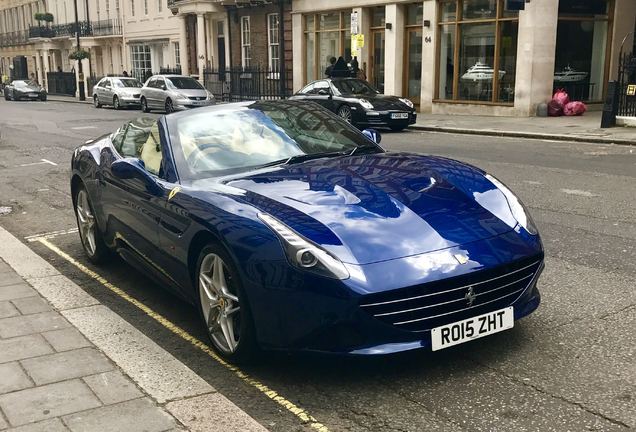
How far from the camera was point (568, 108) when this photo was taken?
2011 centimetres

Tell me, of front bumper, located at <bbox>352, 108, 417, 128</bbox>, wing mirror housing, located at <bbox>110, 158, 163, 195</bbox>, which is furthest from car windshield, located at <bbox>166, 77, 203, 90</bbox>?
wing mirror housing, located at <bbox>110, 158, 163, 195</bbox>

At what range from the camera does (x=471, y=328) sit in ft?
11.6

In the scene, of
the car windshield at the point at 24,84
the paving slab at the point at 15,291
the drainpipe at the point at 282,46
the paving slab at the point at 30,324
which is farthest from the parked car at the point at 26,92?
the paving slab at the point at 30,324

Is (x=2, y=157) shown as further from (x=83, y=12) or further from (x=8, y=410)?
(x=83, y=12)

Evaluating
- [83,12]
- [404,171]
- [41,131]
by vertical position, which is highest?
[83,12]

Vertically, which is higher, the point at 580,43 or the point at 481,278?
the point at 580,43

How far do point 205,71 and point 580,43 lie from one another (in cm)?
2043

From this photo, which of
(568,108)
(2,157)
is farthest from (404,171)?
(568,108)

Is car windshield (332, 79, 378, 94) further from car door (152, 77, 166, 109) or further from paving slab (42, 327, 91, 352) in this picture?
paving slab (42, 327, 91, 352)

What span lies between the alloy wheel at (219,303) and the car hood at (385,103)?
14.5m

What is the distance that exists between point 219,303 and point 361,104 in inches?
580

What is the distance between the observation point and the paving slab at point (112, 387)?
346cm

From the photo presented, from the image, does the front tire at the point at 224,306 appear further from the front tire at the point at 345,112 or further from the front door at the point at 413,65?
the front door at the point at 413,65

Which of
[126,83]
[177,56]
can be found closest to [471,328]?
[126,83]
